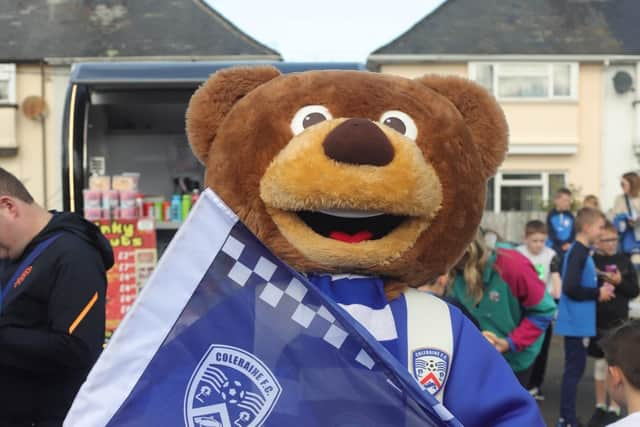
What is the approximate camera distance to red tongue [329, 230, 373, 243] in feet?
7.04

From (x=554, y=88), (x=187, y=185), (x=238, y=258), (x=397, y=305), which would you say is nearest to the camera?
(x=238, y=258)

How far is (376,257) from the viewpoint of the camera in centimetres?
211

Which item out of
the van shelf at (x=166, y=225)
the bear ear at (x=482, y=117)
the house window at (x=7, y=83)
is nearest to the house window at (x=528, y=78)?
the house window at (x=7, y=83)

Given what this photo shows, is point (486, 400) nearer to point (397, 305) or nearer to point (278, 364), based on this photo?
point (397, 305)

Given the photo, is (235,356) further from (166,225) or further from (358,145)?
(166,225)

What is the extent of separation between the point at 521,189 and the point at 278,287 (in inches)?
780

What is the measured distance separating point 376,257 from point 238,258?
516 mm

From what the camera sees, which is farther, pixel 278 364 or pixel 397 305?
pixel 397 305

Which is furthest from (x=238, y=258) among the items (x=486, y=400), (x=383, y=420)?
(x=486, y=400)

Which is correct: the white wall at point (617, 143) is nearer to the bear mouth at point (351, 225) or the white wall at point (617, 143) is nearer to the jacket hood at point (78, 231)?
the jacket hood at point (78, 231)

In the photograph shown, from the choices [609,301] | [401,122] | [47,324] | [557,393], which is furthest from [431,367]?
[557,393]

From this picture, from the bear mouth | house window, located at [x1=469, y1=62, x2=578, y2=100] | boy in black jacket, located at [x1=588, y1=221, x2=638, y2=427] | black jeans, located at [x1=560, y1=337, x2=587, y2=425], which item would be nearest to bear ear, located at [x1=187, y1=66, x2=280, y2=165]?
the bear mouth

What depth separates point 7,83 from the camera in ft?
65.0

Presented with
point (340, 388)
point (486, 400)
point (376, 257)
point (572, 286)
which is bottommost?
point (572, 286)
